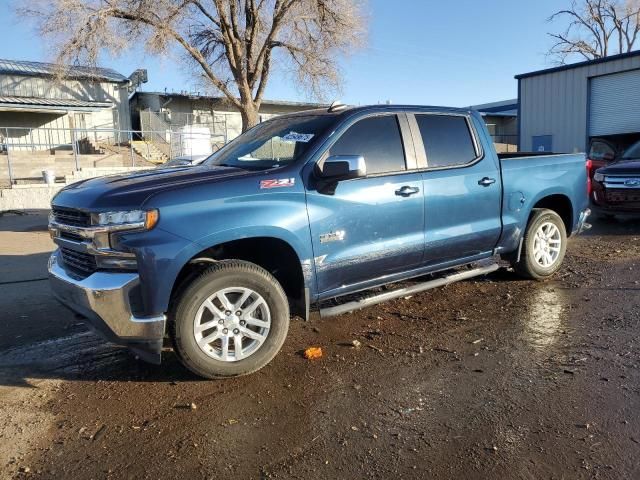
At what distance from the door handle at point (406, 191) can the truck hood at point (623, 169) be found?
669 centimetres

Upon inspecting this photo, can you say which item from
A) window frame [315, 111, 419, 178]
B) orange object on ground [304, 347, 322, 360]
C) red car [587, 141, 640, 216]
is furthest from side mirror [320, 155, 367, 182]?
red car [587, 141, 640, 216]

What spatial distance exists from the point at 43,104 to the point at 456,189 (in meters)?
26.5

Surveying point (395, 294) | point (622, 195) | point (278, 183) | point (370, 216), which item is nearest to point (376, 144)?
point (370, 216)

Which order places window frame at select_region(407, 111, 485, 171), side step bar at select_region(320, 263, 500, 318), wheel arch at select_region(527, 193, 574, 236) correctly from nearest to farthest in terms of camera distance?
side step bar at select_region(320, 263, 500, 318) → window frame at select_region(407, 111, 485, 171) → wheel arch at select_region(527, 193, 574, 236)

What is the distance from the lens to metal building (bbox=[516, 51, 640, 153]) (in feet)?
67.4

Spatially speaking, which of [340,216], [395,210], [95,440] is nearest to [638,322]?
[395,210]

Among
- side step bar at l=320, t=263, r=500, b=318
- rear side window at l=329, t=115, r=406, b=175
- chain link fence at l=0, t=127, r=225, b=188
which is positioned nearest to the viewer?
side step bar at l=320, t=263, r=500, b=318

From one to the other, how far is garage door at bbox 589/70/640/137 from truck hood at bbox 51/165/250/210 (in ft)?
67.8

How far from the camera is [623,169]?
970 centimetres

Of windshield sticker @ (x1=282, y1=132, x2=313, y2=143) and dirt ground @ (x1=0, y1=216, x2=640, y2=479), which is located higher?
windshield sticker @ (x1=282, y1=132, x2=313, y2=143)

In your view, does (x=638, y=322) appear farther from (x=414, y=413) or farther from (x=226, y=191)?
(x=226, y=191)

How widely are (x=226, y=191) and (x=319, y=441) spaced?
68.3 inches

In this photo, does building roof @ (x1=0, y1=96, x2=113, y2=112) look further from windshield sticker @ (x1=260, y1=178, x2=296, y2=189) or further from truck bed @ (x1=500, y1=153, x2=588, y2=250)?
windshield sticker @ (x1=260, y1=178, x2=296, y2=189)

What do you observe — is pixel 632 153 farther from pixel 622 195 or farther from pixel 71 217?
pixel 71 217
